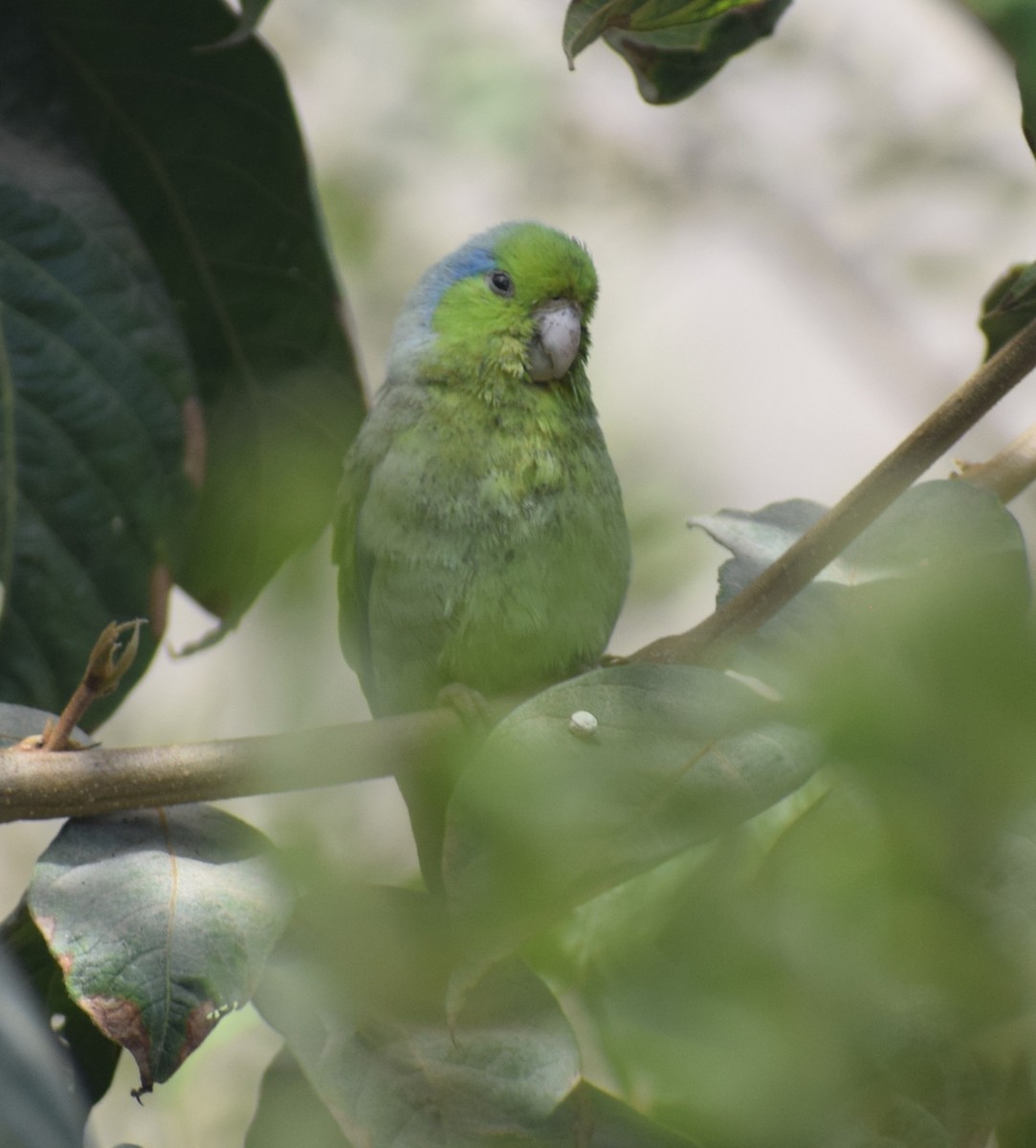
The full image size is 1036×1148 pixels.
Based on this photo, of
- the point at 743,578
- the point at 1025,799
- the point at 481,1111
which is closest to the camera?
the point at 1025,799

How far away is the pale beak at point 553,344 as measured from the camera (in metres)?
1.44

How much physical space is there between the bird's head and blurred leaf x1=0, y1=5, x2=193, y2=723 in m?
0.36

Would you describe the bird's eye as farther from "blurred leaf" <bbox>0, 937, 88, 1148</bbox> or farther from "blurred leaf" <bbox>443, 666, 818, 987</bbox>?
"blurred leaf" <bbox>0, 937, 88, 1148</bbox>

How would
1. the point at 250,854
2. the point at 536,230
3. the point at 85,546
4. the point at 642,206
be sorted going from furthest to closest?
1. the point at 642,206
2. the point at 536,230
3. the point at 85,546
4. the point at 250,854

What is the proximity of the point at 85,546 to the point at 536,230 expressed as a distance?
637 mm

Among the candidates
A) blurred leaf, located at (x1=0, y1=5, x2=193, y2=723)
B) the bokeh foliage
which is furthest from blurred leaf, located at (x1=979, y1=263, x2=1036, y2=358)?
blurred leaf, located at (x1=0, y1=5, x2=193, y2=723)

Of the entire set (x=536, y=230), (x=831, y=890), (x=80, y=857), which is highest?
(x=831, y=890)

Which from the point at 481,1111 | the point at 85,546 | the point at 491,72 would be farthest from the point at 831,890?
the point at 491,72

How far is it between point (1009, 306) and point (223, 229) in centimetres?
77

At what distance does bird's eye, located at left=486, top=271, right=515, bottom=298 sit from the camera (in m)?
1.49

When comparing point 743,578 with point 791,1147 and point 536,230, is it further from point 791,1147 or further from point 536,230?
point 536,230

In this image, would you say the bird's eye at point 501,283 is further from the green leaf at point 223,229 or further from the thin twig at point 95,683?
the thin twig at point 95,683

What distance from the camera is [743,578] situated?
3.04ft

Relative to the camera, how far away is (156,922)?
0.74 meters
